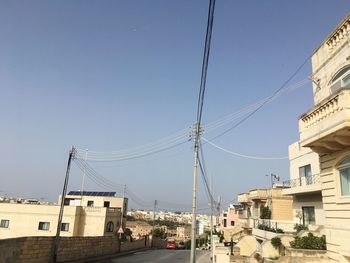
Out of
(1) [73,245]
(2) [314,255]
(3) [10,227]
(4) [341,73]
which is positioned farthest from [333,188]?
(3) [10,227]

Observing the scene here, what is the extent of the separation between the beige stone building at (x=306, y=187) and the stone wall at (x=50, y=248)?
17.4 m

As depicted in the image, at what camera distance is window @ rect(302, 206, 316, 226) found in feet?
81.3

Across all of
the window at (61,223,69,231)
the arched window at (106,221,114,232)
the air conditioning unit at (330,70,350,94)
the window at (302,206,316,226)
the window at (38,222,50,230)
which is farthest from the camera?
the arched window at (106,221,114,232)

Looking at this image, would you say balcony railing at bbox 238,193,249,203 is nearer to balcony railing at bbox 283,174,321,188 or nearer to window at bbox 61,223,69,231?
balcony railing at bbox 283,174,321,188

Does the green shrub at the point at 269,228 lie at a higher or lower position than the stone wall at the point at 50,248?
higher

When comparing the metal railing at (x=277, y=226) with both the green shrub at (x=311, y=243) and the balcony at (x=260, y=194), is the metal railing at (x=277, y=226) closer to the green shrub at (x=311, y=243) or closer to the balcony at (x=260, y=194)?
the balcony at (x=260, y=194)

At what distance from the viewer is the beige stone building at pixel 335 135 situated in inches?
423

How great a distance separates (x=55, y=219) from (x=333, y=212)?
37.1 meters

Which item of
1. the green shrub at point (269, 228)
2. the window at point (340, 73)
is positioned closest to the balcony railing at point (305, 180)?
the green shrub at point (269, 228)

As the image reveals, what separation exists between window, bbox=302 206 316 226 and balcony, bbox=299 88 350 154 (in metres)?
13.8

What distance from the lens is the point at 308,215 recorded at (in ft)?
83.5

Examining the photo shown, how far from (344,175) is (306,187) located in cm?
1402

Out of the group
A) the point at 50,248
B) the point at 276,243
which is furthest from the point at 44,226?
the point at 276,243

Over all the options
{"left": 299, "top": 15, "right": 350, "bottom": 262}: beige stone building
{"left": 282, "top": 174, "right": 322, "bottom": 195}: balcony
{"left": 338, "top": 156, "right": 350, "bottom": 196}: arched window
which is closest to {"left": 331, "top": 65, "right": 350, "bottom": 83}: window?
{"left": 299, "top": 15, "right": 350, "bottom": 262}: beige stone building
